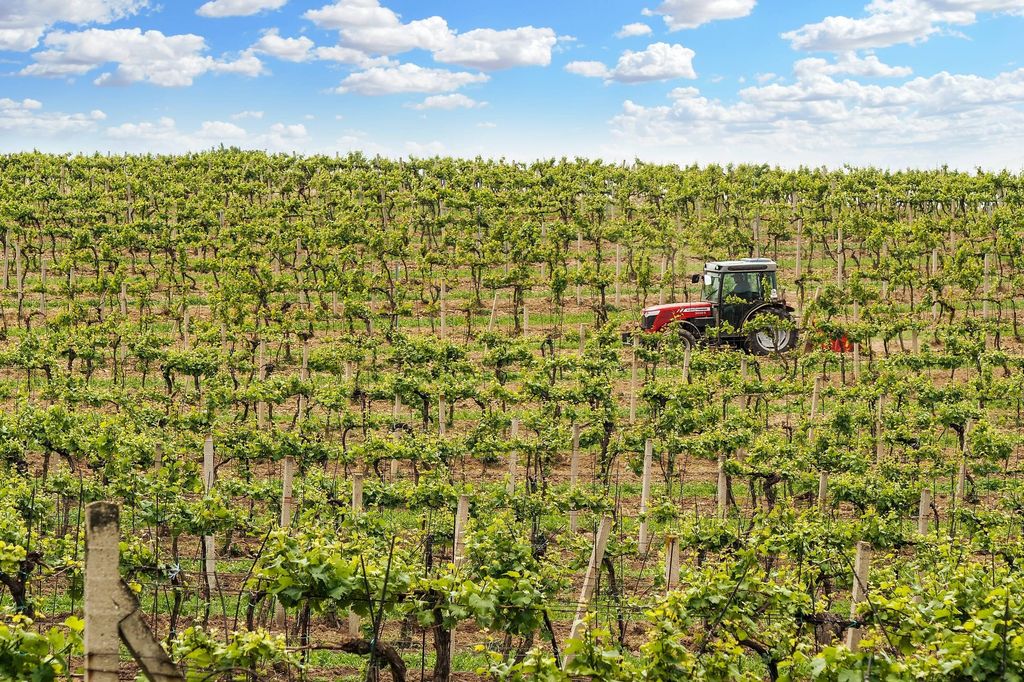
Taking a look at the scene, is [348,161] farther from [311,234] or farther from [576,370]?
[576,370]

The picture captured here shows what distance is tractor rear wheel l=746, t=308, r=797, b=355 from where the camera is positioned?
107 feet

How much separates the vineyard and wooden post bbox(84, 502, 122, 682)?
4 cm

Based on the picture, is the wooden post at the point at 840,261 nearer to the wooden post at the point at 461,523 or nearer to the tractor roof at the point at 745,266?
the tractor roof at the point at 745,266

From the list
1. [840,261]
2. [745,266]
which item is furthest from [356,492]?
[840,261]

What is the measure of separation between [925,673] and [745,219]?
4780 cm

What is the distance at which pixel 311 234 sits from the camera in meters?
43.3

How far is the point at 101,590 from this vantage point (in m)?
6.93

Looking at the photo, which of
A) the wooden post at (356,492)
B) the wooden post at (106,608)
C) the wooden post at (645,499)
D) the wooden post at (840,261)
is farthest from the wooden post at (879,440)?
the wooden post at (840,261)

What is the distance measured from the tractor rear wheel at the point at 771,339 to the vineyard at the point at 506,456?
0.74 m

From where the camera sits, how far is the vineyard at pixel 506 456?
1009 cm

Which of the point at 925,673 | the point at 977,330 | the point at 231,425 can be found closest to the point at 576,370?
the point at 231,425

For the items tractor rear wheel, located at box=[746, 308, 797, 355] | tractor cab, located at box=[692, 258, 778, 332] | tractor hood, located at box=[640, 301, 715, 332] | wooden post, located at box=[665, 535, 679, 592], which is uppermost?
tractor cab, located at box=[692, 258, 778, 332]

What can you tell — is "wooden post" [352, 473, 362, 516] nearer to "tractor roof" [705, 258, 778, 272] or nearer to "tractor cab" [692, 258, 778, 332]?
"tractor cab" [692, 258, 778, 332]

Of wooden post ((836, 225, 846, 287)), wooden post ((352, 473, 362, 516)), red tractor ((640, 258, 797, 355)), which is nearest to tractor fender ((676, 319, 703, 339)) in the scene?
red tractor ((640, 258, 797, 355))
